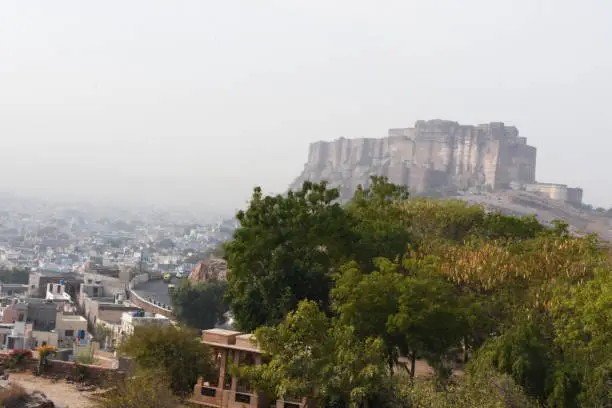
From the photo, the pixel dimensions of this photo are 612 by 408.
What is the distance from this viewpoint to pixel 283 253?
19.3 meters

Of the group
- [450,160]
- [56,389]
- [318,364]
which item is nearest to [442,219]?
[318,364]

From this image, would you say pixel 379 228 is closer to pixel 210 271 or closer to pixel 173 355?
pixel 173 355

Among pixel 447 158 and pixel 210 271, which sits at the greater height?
pixel 447 158

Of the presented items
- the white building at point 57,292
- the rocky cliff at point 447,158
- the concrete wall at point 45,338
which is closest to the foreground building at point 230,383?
the concrete wall at point 45,338

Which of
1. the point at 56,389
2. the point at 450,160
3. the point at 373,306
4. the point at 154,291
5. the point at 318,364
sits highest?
the point at 450,160

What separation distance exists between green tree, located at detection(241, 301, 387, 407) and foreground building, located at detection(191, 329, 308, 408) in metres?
0.93

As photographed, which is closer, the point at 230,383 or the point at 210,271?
the point at 230,383

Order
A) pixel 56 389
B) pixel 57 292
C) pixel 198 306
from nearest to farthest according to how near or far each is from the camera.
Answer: pixel 56 389
pixel 198 306
pixel 57 292

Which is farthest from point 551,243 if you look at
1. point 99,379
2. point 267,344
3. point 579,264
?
point 99,379

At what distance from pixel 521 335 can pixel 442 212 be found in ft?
41.8

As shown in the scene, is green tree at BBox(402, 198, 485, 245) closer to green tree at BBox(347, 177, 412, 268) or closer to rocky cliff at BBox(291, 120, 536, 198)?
green tree at BBox(347, 177, 412, 268)

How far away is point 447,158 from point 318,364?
9180cm

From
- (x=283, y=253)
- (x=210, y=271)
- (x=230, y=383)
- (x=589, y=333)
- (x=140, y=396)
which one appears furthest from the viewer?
(x=210, y=271)

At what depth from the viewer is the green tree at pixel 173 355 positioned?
51.7ft
